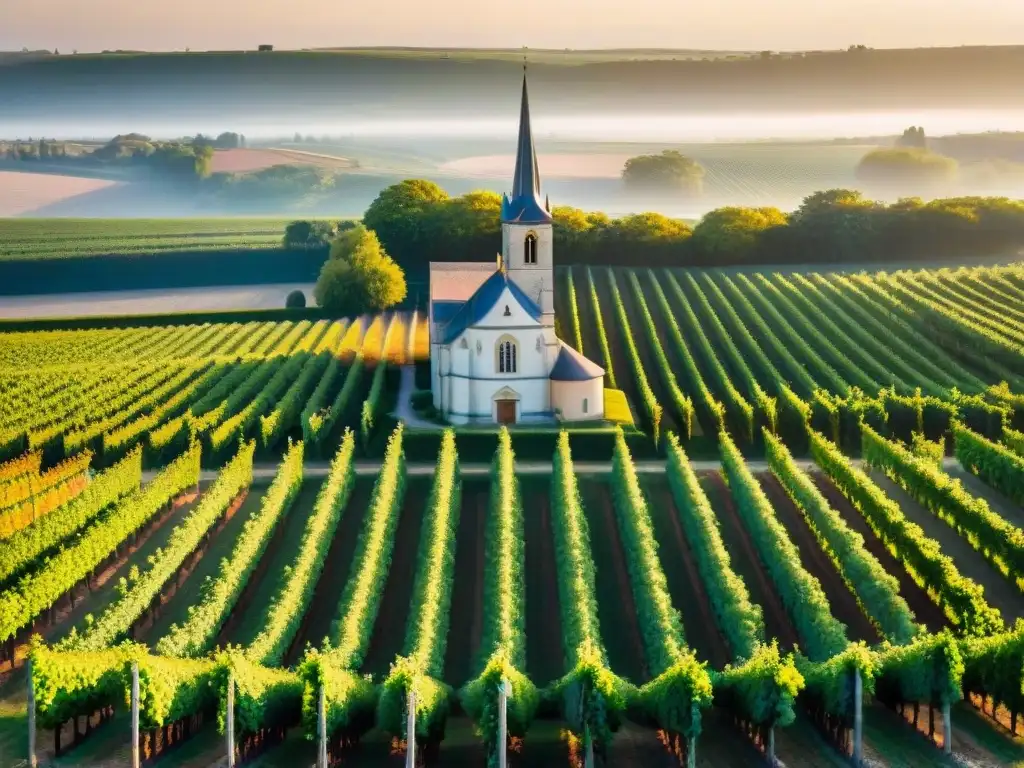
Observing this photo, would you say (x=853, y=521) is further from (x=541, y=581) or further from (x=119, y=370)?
(x=119, y=370)

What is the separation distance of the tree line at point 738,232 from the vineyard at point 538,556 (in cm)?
1641

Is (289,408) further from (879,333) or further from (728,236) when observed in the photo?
(728,236)

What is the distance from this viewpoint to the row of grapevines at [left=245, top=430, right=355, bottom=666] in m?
31.0

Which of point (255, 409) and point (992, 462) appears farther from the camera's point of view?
point (255, 409)

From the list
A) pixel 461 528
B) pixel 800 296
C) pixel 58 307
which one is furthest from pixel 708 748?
pixel 58 307

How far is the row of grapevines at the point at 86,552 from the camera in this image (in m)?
33.2

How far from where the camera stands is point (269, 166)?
14938 centimetres

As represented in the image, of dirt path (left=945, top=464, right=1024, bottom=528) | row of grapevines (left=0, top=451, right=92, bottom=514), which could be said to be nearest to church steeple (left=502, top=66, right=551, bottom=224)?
dirt path (left=945, top=464, right=1024, bottom=528)

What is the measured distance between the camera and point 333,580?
38.8 m

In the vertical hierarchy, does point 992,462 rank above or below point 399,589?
above

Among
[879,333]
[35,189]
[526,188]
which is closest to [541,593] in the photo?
[526,188]

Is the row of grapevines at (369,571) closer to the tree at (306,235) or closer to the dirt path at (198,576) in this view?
the dirt path at (198,576)

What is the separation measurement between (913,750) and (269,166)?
130509 mm

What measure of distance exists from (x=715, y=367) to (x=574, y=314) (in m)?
12.3
